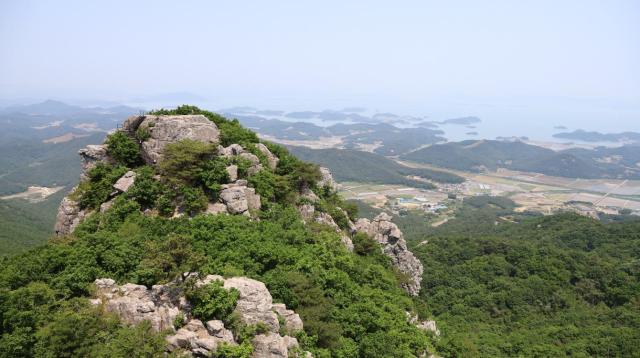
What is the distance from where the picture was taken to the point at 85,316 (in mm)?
12141

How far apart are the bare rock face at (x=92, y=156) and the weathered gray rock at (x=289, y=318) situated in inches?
596

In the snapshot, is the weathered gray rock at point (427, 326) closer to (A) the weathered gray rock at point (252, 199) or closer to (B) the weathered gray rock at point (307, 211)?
(B) the weathered gray rock at point (307, 211)

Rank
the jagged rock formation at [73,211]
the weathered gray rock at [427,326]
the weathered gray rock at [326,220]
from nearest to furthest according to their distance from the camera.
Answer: the jagged rock formation at [73,211] → the weathered gray rock at [427,326] → the weathered gray rock at [326,220]

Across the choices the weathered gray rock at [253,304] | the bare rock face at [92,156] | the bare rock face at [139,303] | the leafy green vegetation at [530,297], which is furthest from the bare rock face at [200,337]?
the bare rock face at [92,156]

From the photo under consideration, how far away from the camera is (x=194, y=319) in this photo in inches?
516

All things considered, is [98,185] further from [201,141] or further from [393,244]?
[393,244]

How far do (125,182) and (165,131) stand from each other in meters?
3.82

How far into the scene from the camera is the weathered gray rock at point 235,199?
20844 millimetres

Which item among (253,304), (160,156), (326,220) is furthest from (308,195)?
(253,304)

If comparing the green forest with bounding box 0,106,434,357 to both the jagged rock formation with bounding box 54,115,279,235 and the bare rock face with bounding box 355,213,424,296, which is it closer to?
the jagged rock formation with bounding box 54,115,279,235

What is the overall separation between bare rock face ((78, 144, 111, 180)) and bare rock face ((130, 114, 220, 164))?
6.41 ft

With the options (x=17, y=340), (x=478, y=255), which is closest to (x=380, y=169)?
(x=478, y=255)

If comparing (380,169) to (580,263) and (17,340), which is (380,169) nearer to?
(580,263)

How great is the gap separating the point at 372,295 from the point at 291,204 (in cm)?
748
